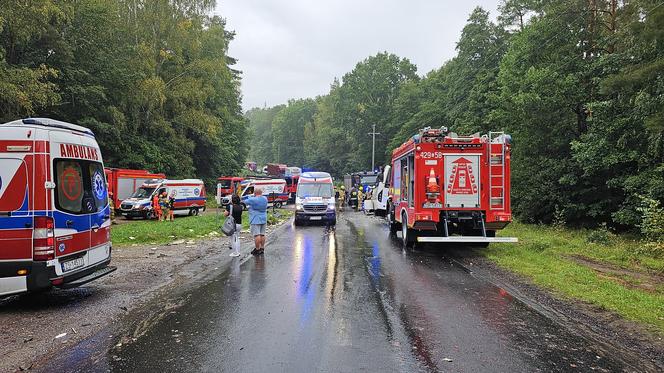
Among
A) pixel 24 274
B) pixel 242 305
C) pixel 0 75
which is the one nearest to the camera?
pixel 24 274

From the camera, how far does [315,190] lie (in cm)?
2127

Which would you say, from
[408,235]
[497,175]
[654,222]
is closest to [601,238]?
[654,222]

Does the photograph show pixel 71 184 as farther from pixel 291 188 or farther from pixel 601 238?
pixel 291 188

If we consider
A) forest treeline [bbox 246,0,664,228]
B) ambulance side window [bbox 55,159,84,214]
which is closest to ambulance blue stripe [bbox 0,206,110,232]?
ambulance side window [bbox 55,159,84,214]


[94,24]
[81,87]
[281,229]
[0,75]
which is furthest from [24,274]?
[94,24]

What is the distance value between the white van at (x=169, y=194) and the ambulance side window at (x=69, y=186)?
17755 mm

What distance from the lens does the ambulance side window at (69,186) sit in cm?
655

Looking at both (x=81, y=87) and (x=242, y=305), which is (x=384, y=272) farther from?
(x=81, y=87)

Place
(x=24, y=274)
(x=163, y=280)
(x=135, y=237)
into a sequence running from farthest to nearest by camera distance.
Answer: (x=135, y=237)
(x=163, y=280)
(x=24, y=274)

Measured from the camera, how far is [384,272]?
31.1 feet

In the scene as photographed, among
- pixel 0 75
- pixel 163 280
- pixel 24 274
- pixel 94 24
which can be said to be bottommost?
pixel 163 280

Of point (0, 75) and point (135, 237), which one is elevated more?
point (0, 75)

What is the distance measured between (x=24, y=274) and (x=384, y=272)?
6281 millimetres

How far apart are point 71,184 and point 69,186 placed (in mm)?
53
